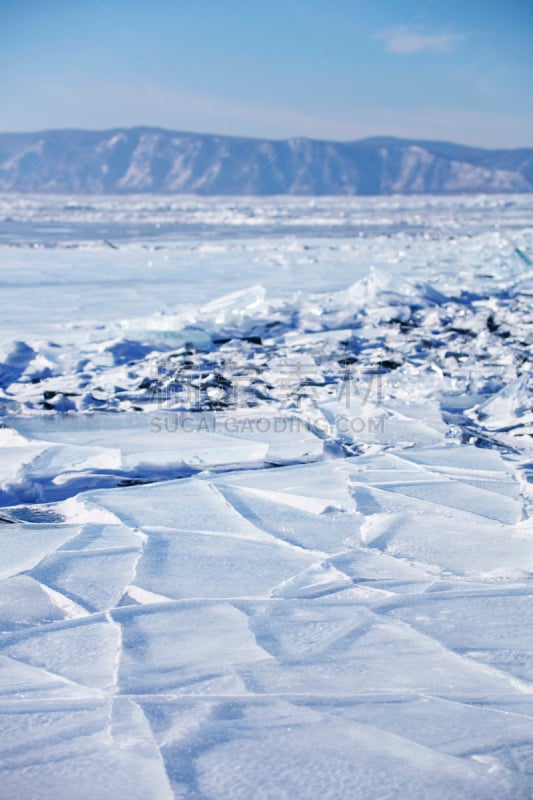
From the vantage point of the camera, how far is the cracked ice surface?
53.2 inches

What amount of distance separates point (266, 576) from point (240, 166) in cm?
11696

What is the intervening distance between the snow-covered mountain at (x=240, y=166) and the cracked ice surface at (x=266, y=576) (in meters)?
98.1

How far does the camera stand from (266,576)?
2094 mm

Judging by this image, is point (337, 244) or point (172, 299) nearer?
point (172, 299)

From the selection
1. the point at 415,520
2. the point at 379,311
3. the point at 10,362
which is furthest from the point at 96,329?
the point at 415,520

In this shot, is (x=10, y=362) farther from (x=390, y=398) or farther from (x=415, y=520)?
(x=415, y=520)

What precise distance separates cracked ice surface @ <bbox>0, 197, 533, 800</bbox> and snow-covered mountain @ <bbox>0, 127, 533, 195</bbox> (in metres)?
98.1

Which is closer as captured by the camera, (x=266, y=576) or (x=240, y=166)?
(x=266, y=576)

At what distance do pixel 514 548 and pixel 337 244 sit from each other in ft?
51.1

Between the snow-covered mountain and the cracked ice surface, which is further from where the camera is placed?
the snow-covered mountain

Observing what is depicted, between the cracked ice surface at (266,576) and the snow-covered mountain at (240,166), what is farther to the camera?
the snow-covered mountain at (240,166)

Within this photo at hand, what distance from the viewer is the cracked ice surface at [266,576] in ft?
4.43

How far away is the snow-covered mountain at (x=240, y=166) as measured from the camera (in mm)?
107188

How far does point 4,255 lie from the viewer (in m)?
13.7
